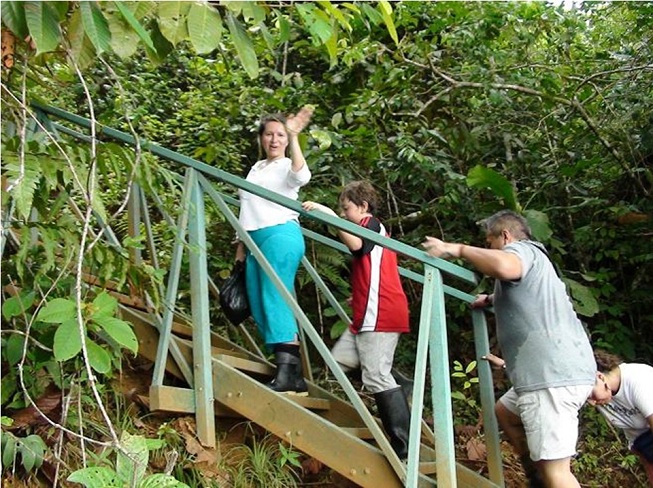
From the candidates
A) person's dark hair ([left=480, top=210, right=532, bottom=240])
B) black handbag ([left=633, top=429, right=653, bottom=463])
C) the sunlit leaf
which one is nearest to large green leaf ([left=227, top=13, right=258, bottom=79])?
the sunlit leaf

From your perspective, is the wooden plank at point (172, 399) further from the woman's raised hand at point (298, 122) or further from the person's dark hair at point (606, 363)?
the person's dark hair at point (606, 363)

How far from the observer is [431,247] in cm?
322

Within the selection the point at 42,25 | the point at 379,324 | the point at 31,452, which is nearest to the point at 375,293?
the point at 379,324

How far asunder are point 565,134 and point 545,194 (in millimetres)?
554

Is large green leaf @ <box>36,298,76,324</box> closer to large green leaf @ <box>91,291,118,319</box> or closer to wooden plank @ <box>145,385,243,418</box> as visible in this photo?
large green leaf @ <box>91,291,118,319</box>

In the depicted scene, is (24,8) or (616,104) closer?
(24,8)

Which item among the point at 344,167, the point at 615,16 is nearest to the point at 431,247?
the point at 344,167

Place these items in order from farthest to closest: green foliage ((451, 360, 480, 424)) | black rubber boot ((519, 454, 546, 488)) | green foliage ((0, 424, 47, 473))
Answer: green foliage ((451, 360, 480, 424)) → black rubber boot ((519, 454, 546, 488)) → green foliage ((0, 424, 47, 473))

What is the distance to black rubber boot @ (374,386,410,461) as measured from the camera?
354cm

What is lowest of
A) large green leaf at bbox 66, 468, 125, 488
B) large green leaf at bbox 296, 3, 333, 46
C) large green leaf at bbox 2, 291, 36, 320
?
Answer: large green leaf at bbox 66, 468, 125, 488

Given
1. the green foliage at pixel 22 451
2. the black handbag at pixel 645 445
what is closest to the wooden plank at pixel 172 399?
the green foliage at pixel 22 451

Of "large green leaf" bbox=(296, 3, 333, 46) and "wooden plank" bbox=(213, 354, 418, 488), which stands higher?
"large green leaf" bbox=(296, 3, 333, 46)

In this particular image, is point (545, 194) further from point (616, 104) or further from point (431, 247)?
point (431, 247)

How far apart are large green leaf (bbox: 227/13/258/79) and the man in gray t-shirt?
114 cm
